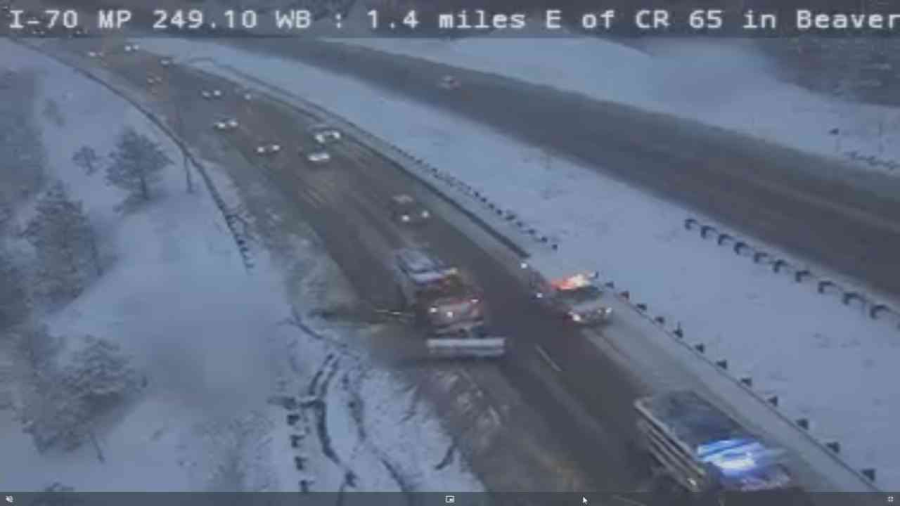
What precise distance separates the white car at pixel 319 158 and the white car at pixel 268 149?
307cm

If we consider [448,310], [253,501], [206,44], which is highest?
[206,44]

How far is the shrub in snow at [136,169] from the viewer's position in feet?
140

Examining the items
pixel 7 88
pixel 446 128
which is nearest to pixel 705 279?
pixel 446 128

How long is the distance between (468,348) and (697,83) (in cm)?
3642

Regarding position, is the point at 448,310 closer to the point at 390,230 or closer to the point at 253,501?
the point at 253,501

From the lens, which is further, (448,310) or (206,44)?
(206,44)

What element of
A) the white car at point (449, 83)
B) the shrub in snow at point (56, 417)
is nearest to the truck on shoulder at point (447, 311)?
the shrub in snow at point (56, 417)

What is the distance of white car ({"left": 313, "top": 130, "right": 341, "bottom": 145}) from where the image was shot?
50.8 metres

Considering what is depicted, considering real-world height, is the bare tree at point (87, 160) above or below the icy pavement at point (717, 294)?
above

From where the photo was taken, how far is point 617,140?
156ft

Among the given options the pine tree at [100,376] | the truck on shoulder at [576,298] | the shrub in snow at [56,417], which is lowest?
the shrub in snow at [56,417]

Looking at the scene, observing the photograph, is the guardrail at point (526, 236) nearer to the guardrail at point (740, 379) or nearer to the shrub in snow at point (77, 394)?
the guardrail at point (740, 379)

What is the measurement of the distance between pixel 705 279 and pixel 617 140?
19.4m

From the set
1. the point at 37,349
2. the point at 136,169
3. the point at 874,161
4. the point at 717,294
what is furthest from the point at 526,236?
the point at 136,169
